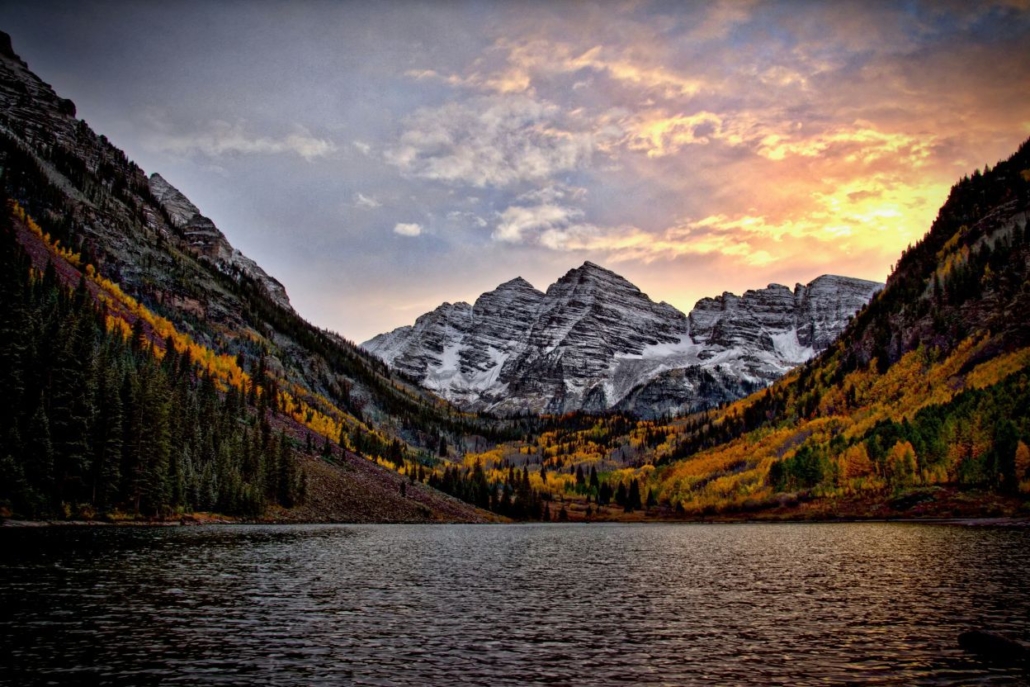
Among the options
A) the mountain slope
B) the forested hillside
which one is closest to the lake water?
the forested hillside

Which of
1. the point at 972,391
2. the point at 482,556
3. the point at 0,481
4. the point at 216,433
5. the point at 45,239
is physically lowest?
the point at 482,556

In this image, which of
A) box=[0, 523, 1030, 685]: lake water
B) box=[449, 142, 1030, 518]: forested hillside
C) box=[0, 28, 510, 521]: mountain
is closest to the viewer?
box=[0, 523, 1030, 685]: lake water

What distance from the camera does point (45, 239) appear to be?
599 feet

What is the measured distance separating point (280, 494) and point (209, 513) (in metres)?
22.0

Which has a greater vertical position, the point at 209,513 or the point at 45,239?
the point at 45,239

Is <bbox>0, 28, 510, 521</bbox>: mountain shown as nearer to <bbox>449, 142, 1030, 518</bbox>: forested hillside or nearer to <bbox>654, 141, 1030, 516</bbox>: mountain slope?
<bbox>449, 142, 1030, 518</bbox>: forested hillside

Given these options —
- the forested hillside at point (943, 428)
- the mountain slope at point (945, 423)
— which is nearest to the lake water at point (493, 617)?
the forested hillside at point (943, 428)

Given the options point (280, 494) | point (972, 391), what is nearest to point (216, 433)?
point (280, 494)

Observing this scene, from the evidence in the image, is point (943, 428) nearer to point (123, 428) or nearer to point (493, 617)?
point (493, 617)

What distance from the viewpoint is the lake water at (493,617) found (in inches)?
863

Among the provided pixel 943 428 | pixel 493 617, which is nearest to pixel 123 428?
pixel 493 617

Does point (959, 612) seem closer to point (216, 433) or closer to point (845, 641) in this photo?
point (845, 641)

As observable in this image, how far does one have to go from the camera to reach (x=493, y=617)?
3234 centimetres

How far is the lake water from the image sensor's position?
21922 mm
